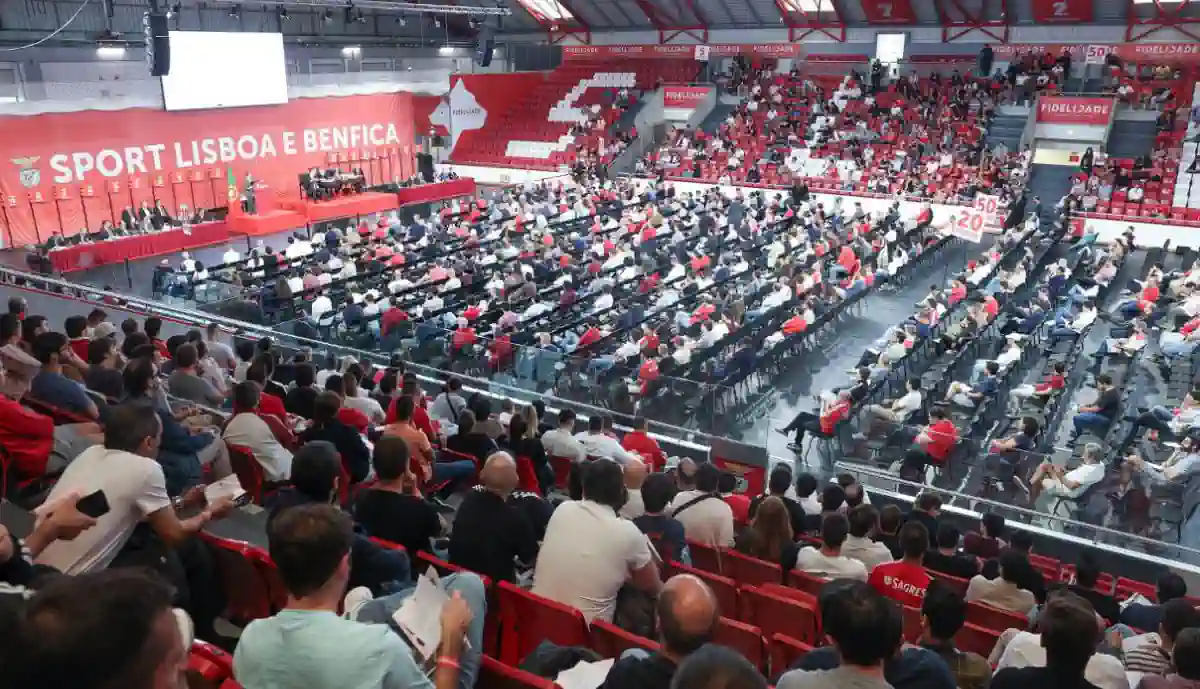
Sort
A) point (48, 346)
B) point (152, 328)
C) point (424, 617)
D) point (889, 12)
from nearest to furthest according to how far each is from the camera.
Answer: point (424, 617) < point (48, 346) < point (152, 328) < point (889, 12)

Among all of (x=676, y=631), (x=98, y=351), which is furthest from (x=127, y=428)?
(x=98, y=351)

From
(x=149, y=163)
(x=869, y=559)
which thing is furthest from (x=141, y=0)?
(x=869, y=559)

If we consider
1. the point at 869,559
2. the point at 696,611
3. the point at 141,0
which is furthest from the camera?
the point at 141,0

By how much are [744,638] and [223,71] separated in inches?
914

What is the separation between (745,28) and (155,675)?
3120 centimetres

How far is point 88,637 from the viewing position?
1.45 m

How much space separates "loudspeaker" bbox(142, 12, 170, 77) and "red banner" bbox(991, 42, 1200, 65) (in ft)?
74.1

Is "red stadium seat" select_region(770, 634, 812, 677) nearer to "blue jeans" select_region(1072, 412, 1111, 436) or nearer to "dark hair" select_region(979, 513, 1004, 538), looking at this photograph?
"dark hair" select_region(979, 513, 1004, 538)

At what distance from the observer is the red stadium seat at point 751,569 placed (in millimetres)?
4855

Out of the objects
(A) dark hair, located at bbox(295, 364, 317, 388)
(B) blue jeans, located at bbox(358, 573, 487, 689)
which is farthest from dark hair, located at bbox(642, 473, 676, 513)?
(A) dark hair, located at bbox(295, 364, 317, 388)

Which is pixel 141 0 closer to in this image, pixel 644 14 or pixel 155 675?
pixel 644 14

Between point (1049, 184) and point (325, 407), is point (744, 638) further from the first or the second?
point (1049, 184)

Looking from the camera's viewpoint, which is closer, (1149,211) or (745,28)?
(1149,211)

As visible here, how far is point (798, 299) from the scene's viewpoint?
13406 millimetres
